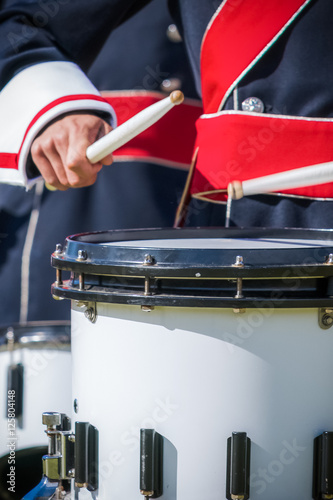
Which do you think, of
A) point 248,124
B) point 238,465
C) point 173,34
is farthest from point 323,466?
point 173,34

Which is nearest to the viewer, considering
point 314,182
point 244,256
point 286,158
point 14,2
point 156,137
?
point 244,256

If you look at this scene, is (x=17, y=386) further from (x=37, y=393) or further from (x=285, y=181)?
(x=285, y=181)

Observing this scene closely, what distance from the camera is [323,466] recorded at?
2.85 feet

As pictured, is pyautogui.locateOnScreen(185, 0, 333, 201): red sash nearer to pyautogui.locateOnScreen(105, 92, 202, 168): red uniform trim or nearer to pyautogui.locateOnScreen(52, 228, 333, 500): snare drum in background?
pyautogui.locateOnScreen(52, 228, 333, 500): snare drum in background

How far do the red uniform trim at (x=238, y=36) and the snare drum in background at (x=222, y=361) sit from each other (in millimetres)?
483

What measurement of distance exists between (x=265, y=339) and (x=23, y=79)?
0.73 metres

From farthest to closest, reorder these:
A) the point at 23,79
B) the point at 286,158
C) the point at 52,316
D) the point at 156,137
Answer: the point at 52,316 < the point at 156,137 < the point at 23,79 < the point at 286,158

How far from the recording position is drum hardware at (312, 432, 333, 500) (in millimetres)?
865

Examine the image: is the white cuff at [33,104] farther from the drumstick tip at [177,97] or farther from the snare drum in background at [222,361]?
the snare drum in background at [222,361]

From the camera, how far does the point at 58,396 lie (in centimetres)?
126

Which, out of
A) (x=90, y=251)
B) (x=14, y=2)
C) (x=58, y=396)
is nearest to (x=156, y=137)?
(x=14, y=2)

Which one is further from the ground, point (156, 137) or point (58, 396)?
point (156, 137)

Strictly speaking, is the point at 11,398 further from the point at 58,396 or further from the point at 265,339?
the point at 265,339

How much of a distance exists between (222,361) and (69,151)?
1.60 ft
